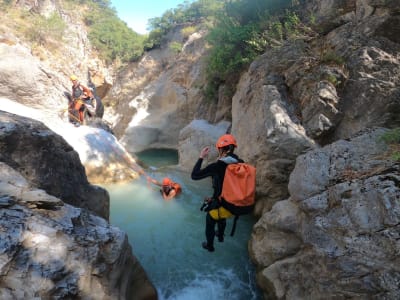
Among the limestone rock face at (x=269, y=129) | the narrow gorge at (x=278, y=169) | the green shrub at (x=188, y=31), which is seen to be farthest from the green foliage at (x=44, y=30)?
the limestone rock face at (x=269, y=129)

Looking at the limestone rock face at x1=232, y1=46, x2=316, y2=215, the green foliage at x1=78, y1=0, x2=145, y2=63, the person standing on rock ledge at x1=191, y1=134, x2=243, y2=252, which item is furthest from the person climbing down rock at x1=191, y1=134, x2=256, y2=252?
the green foliage at x1=78, y1=0, x2=145, y2=63

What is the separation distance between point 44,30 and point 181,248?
1865 centimetres

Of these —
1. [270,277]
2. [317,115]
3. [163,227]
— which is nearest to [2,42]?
[163,227]

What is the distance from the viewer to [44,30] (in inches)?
753

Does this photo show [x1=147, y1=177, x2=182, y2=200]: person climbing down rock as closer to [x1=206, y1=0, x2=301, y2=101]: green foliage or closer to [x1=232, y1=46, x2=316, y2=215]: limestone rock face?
[x1=232, y1=46, x2=316, y2=215]: limestone rock face

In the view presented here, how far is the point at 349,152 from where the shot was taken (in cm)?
480

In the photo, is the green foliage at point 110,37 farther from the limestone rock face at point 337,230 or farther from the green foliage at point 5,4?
the limestone rock face at point 337,230

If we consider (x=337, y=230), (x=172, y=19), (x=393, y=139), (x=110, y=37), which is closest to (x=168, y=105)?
(x=172, y=19)

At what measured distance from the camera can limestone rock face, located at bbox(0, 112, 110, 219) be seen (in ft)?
13.8

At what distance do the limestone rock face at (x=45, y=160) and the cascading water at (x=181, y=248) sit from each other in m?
1.69

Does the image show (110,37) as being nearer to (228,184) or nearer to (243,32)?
(243,32)

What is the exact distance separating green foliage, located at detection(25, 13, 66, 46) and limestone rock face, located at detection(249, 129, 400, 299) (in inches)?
752

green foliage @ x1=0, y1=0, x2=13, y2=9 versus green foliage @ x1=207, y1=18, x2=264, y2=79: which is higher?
green foliage @ x1=0, y1=0, x2=13, y2=9

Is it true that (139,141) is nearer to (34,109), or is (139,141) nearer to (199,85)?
(199,85)
